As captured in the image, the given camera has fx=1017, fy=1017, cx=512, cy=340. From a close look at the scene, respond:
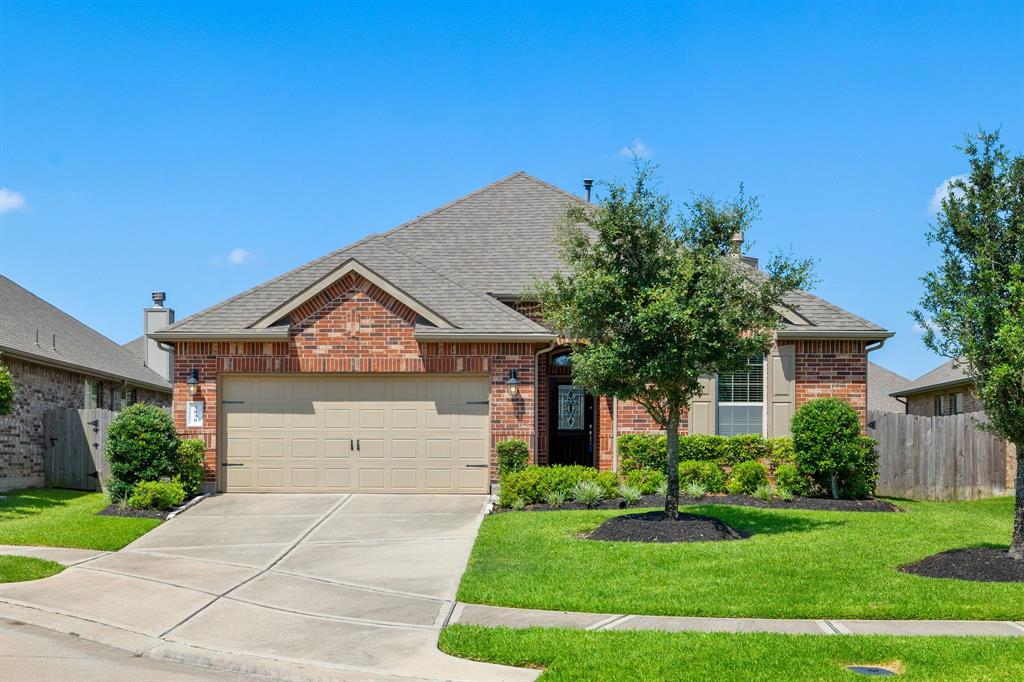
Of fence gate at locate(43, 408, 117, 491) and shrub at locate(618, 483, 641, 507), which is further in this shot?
fence gate at locate(43, 408, 117, 491)

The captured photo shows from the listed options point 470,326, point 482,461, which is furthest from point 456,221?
point 482,461

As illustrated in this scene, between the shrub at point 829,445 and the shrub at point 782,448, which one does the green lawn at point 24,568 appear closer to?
the shrub at point 829,445

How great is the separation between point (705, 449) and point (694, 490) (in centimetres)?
186

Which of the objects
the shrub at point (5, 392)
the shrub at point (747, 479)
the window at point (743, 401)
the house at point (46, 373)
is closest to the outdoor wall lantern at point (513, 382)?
the window at point (743, 401)

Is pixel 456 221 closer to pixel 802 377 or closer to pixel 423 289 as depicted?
pixel 423 289

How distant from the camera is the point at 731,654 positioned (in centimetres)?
821

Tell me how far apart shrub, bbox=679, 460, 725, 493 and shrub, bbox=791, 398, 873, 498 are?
1430 millimetres

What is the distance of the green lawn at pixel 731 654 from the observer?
7.69m

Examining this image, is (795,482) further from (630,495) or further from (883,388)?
(883,388)

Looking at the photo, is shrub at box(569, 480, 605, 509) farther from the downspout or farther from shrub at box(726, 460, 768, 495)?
shrub at box(726, 460, 768, 495)

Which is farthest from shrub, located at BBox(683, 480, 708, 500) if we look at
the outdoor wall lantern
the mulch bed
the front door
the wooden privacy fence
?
the wooden privacy fence

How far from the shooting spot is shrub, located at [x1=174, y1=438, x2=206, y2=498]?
18.4 metres

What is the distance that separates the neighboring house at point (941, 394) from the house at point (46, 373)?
2344 centimetres

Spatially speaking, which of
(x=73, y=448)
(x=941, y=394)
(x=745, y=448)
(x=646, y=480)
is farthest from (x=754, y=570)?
(x=941, y=394)
